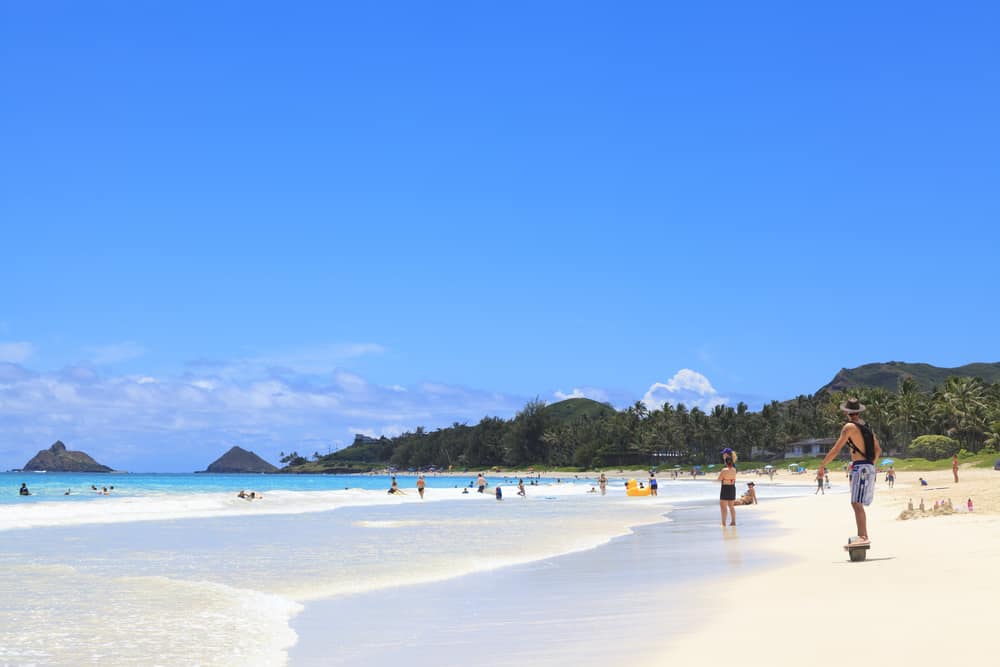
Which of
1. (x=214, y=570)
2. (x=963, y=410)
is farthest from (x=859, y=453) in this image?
(x=963, y=410)

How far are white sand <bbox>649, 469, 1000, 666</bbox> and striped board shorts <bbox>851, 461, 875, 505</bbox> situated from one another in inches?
36.9

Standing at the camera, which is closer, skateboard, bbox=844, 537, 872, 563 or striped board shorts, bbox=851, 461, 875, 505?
striped board shorts, bbox=851, 461, 875, 505

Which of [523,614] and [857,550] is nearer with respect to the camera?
[523,614]

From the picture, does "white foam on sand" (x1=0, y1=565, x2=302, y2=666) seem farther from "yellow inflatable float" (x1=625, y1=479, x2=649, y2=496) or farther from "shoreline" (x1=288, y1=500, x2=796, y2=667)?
"yellow inflatable float" (x1=625, y1=479, x2=649, y2=496)

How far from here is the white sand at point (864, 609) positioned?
7023 millimetres

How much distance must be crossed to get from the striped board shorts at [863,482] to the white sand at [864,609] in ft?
3.08

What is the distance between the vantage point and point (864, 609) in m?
Answer: 8.86

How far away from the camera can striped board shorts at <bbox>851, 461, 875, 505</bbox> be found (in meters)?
12.0

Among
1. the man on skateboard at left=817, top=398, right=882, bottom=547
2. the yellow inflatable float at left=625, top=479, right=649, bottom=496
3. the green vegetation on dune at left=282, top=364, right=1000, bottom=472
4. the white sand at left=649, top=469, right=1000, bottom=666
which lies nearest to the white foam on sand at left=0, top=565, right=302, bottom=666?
the white sand at left=649, top=469, right=1000, bottom=666

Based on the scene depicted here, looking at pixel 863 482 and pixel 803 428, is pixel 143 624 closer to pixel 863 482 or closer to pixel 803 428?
pixel 863 482

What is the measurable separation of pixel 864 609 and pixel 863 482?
11.3ft

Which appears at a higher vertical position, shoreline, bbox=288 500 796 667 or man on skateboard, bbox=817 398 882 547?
man on skateboard, bbox=817 398 882 547

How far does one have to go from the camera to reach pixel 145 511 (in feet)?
136

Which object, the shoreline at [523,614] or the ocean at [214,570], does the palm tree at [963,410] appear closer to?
the ocean at [214,570]
